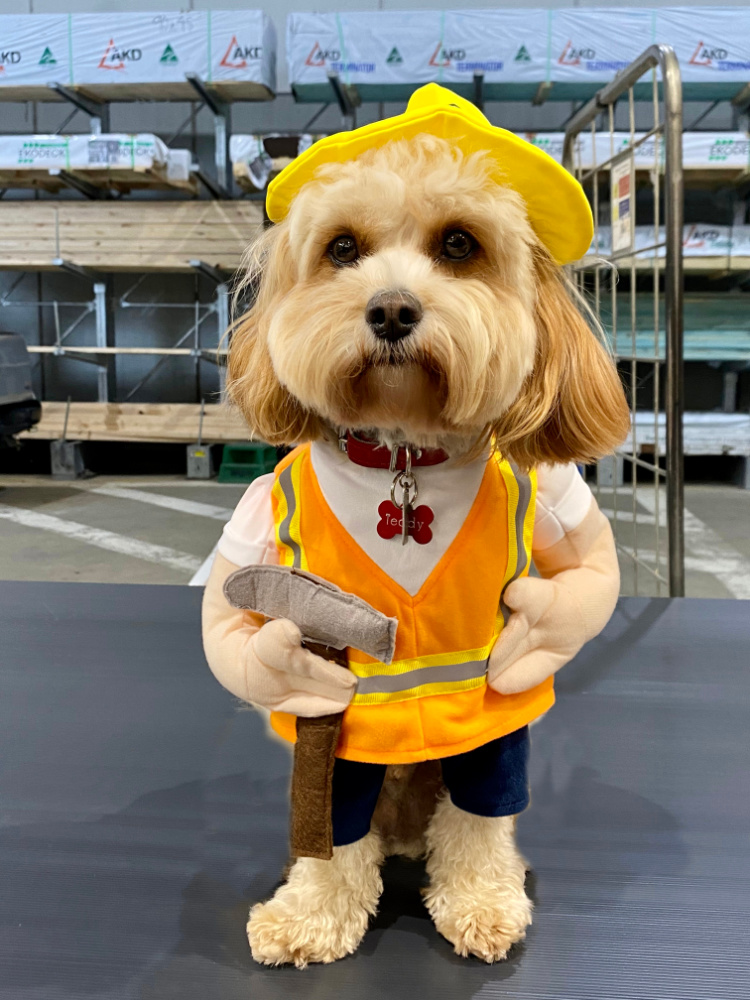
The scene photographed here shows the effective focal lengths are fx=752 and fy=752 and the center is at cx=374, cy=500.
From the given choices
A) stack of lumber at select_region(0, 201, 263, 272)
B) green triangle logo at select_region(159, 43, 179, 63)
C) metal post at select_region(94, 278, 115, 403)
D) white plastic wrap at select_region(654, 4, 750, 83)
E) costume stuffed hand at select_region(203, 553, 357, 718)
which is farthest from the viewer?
metal post at select_region(94, 278, 115, 403)

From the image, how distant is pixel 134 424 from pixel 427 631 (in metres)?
4.90

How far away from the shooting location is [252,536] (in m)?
0.69

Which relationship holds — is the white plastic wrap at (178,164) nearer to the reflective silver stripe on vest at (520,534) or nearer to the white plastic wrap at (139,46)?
the white plastic wrap at (139,46)

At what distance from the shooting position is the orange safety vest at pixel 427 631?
63 centimetres

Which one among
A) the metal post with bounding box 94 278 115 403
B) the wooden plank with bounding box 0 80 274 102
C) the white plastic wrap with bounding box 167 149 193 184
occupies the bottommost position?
the metal post with bounding box 94 278 115 403

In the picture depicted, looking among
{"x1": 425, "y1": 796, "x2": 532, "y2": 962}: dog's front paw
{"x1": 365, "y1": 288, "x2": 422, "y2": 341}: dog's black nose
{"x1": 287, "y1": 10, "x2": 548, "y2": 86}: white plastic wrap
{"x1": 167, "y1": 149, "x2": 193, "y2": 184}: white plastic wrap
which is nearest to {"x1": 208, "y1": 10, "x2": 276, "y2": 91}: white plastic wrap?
{"x1": 287, "y1": 10, "x2": 548, "y2": 86}: white plastic wrap

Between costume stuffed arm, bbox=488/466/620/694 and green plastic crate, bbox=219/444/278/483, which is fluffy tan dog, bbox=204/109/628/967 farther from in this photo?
green plastic crate, bbox=219/444/278/483

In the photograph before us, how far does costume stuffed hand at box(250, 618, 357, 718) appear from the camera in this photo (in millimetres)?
613

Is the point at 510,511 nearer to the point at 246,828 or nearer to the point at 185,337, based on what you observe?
the point at 246,828

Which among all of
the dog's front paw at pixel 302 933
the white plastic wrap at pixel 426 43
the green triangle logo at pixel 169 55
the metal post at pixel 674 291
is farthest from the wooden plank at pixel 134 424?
the dog's front paw at pixel 302 933

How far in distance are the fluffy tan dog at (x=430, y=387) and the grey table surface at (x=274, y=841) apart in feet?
0.12

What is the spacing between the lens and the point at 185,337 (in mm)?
5582

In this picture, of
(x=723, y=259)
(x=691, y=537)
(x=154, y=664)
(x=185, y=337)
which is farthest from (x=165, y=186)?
(x=154, y=664)

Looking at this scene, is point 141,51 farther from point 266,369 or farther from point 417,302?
point 417,302
